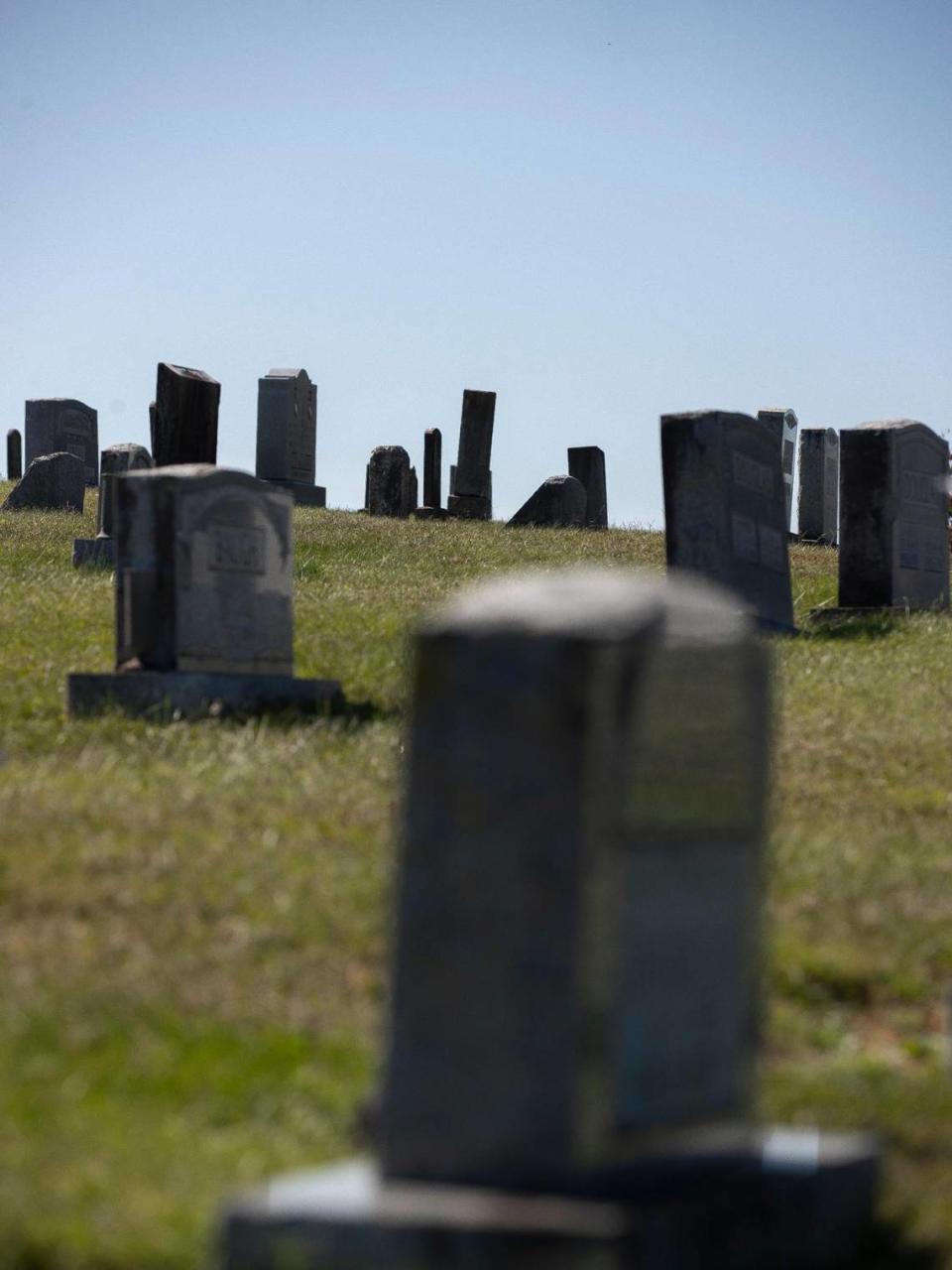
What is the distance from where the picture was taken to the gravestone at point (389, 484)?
28.1 meters

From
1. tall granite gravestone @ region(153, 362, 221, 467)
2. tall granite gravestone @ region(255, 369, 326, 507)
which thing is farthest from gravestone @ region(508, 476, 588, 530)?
tall granite gravestone @ region(153, 362, 221, 467)

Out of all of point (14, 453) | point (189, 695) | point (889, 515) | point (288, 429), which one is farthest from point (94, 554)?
point (14, 453)

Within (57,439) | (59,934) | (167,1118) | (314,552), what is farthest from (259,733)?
(57,439)

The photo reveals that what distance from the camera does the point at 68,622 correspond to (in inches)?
550

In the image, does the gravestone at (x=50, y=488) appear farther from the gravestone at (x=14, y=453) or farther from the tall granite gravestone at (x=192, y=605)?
the tall granite gravestone at (x=192, y=605)

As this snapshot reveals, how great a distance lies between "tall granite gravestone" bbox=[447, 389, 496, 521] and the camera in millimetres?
28359

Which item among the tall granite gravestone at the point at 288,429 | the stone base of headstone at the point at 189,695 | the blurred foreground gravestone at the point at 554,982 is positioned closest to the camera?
the blurred foreground gravestone at the point at 554,982

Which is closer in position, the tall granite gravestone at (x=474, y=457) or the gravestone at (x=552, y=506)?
the gravestone at (x=552, y=506)

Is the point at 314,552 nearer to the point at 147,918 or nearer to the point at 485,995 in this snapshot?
the point at 147,918

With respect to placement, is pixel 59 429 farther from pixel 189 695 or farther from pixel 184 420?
pixel 189 695

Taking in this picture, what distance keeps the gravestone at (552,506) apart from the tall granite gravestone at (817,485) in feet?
13.9

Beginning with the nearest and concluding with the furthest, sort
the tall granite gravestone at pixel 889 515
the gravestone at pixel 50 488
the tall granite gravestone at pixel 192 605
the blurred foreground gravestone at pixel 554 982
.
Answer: the blurred foreground gravestone at pixel 554 982
the tall granite gravestone at pixel 192 605
the tall granite gravestone at pixel 889 515
the gravestone at pixel 50 488

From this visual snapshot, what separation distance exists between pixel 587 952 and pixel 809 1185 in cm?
80

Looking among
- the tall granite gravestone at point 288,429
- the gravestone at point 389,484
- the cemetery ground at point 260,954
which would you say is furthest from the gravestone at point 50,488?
the cemetery ground at point 260,954
